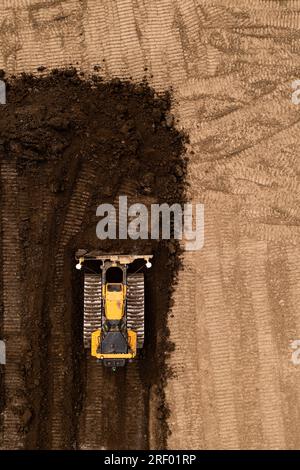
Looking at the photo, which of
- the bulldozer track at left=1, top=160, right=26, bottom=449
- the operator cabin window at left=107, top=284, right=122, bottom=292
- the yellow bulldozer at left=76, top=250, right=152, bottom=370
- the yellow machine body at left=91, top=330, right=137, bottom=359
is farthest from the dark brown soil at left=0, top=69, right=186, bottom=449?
the operator cabin window at left=107, top=284, right=122, bottom=292

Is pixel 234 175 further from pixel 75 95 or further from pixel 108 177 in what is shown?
pixel 75 95

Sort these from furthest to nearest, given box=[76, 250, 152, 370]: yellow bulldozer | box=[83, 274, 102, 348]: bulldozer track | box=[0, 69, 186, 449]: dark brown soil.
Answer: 1. box=[0, 69, 186, 449]: dark brown soil
2. box=[83, 274, 102, 348]: bulldozer track
3. box=[76, 250, 152, 370]: yellow bulldozer

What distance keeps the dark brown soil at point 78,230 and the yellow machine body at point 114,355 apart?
0.65 metres

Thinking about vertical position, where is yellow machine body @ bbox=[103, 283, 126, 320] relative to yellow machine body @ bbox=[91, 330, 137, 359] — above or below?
above

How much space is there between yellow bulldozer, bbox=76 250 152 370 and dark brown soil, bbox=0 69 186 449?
32 centimetres

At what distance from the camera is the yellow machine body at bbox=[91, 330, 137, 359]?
27.0 feet

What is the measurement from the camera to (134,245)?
9008 mm

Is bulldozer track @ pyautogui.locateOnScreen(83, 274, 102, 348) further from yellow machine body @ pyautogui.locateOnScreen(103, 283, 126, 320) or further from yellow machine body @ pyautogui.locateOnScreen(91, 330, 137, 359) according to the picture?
yellow machine body @ pyautogui.locateOnScreen(103, 283, 126, 320)

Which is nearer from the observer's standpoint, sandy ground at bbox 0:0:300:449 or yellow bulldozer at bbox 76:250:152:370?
yellow bulldozer at bbox 76:250:152:370

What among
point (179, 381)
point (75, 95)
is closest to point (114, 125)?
point (75, 95)

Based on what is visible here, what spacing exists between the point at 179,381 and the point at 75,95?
599 centimetres

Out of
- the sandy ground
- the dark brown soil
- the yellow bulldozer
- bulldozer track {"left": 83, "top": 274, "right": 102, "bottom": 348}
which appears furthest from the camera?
the sandy ground

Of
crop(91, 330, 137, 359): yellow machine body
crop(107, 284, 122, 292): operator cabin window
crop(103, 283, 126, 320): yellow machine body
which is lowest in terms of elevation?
crop(91, 330, 137, 359): yellow machine body

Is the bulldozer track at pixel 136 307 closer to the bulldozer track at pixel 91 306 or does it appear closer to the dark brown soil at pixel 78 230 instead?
the dark brown soil at pixel 78 230
